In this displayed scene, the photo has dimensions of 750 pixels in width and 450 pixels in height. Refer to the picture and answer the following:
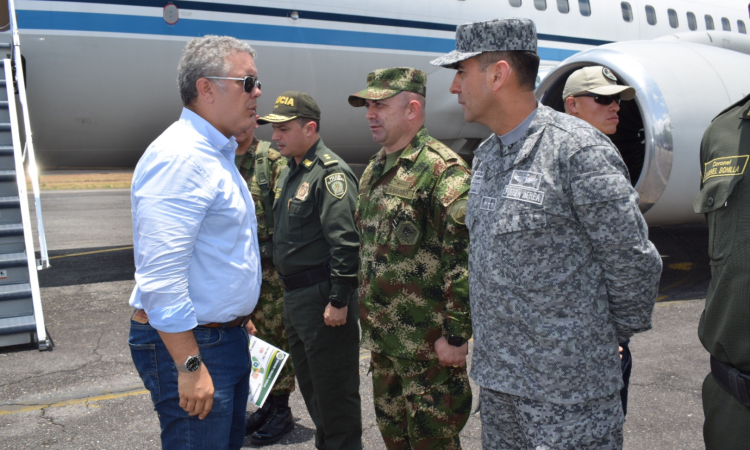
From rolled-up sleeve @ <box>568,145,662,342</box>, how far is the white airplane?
12.4 feet

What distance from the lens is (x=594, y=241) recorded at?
1.70 metres

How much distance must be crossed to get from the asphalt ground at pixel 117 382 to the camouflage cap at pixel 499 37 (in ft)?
6.77

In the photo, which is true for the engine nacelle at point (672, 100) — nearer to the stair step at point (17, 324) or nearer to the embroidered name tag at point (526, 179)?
the embroidered name tag at point (526, 179)

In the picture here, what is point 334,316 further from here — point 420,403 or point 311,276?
point 420,403

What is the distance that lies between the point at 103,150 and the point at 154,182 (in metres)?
5.20

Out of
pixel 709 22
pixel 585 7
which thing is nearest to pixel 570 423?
pixel 585 7

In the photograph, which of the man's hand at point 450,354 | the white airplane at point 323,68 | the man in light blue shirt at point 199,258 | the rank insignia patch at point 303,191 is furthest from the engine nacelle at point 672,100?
the man in light blue shirt at point 199,258

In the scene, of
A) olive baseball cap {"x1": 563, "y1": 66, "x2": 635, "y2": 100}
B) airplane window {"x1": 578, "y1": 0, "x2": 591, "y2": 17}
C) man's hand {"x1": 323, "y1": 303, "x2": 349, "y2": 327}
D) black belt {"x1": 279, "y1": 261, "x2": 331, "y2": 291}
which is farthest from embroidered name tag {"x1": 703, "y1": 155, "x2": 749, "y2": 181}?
airplane window {"x1": 578, "y1": 0, "x2": 591, "y2": 17}

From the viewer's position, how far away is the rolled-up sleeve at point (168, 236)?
5.64 feet

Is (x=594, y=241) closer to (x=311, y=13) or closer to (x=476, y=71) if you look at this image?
(x=476, y=71)

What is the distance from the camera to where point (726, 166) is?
1.86m

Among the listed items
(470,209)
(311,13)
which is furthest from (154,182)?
(311,13)

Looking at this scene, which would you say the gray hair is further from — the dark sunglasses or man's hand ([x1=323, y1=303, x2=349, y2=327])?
the dark sunglasses

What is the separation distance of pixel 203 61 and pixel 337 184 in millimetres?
1123
